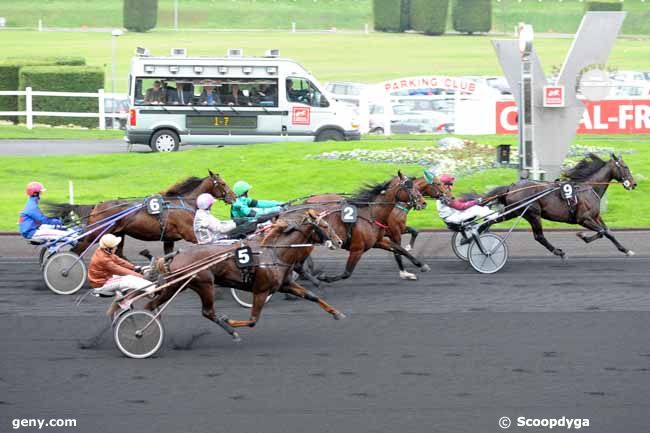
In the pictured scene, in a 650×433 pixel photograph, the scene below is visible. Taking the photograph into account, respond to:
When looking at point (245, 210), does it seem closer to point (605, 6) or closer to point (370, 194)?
point (370, 194)

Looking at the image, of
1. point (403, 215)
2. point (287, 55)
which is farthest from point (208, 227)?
point (287, 55)

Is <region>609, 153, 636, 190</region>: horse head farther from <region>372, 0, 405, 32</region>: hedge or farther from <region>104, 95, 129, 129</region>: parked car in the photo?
<region>372, 0, 405, 32</region>: hedge

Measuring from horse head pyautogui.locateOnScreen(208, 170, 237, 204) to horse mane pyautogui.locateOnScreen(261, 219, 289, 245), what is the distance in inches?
124

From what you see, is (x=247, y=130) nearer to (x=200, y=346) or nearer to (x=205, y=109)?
(x=205, y=109)

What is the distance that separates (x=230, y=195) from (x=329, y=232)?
335 cm

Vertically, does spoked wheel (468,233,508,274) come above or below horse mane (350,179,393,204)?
below

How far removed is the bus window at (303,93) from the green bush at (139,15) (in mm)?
35389

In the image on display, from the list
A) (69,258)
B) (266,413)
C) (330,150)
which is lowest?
(266,413)

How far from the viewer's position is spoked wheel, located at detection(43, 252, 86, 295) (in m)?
12.6

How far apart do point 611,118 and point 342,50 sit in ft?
103

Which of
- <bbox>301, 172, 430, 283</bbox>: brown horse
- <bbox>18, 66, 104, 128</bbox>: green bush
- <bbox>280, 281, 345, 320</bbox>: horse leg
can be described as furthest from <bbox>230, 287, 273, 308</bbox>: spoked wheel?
<bbox>18, 66, 104, 128</bbox>: green bush

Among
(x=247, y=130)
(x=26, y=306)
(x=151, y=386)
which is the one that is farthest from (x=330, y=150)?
(x=151, y=386)

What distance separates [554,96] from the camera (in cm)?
1738

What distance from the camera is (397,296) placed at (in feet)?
41.3
